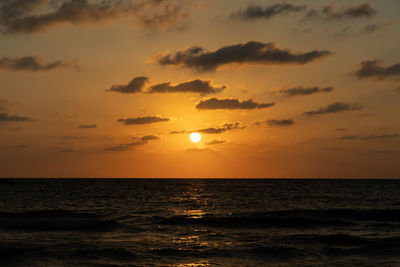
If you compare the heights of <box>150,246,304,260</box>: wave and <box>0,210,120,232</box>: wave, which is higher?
<box>150,246,304,260</box>: wave

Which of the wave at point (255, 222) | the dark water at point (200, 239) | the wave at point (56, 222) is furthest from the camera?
the wave at point (255, 222)

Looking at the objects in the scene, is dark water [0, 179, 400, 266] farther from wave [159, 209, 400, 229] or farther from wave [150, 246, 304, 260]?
wave [159, 209, 400, 229]

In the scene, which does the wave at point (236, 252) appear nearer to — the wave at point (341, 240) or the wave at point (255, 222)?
the wave at point (341, 240)

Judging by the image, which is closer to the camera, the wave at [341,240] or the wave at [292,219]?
the wave at [341,240]

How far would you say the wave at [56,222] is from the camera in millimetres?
36562

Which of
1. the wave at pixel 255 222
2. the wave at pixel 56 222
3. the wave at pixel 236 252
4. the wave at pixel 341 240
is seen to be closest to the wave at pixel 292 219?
the wave at pixel 255 222

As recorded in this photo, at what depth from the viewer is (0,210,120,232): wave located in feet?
120

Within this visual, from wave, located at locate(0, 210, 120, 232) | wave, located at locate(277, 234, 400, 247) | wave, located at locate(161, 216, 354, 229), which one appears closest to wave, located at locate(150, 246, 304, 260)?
wave, located at locate(277, 234, 400, 247)

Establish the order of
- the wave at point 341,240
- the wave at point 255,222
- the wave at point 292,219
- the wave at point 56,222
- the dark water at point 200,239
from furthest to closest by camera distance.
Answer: the wave at point 292,219, the wave at point 255,222, the wave at point 56,222, the wave at point 341,240, the dark water at point 200,239

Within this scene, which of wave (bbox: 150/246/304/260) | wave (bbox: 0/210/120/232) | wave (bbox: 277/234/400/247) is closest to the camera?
wave (bbox: 150/246/304/260)

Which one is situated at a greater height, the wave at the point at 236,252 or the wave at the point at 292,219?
the wave at the point at 236,252

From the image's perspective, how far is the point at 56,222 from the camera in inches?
1586

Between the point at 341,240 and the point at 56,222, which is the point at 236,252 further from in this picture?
the point at 56,222

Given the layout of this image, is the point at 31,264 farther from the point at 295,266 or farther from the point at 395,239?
the point at 395,239
